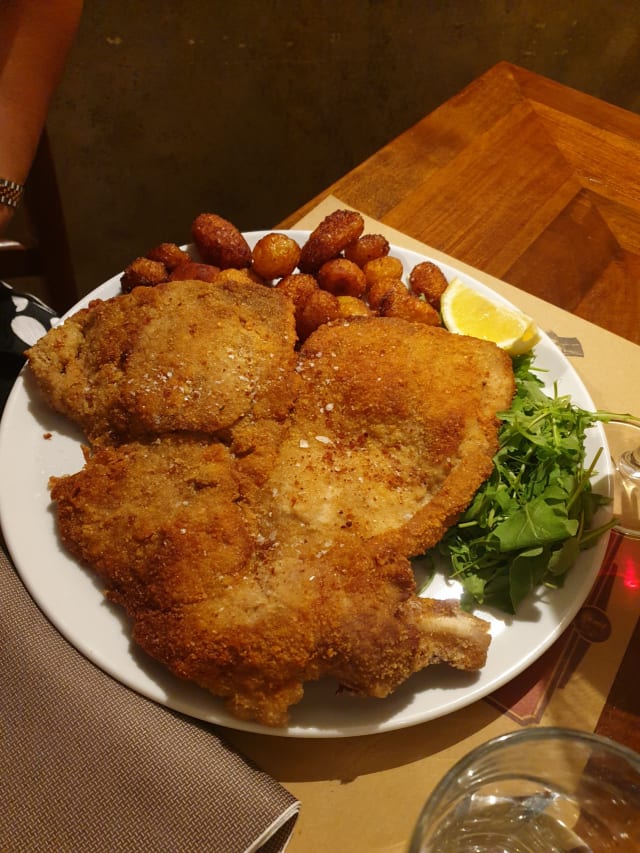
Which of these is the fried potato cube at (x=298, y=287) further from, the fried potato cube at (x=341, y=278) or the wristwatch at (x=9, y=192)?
the wristwatch at (x=9, y=192)

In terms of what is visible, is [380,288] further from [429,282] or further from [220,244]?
[220,244]

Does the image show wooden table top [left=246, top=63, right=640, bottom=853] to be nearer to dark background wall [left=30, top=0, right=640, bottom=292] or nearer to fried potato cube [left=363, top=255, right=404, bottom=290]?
fried potato cube [left=363, top=255, right=404, bottom=290]

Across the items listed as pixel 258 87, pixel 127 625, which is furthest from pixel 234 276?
pixel 258 87

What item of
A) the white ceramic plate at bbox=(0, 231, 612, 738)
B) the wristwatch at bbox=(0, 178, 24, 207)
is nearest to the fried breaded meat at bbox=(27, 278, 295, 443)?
the white ceramic plate at bbox=(0, 231, 612, 738)

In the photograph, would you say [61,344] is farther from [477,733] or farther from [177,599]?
[477,733]

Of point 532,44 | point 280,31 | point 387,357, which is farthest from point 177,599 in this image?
point 532,44

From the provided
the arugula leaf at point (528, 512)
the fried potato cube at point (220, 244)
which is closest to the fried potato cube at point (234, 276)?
the fried potato cube at point (220, 244)
